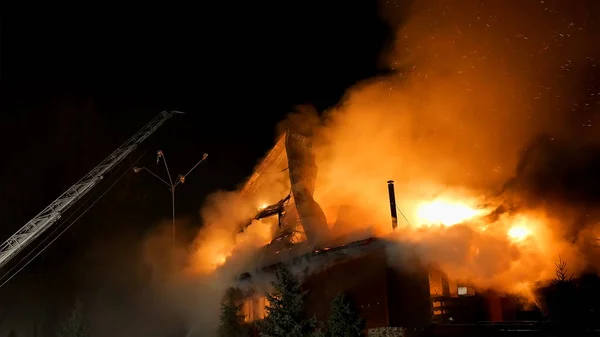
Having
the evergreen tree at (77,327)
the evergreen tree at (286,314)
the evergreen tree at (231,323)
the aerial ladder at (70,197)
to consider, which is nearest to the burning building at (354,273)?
the evergreen tree at (286,314)

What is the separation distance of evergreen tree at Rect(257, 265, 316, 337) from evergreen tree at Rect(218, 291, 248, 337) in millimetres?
5001

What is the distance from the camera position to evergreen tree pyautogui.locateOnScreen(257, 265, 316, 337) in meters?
16.8

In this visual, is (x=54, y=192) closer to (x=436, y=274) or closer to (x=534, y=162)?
(x=436, y=274)

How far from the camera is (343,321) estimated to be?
15.9 meters

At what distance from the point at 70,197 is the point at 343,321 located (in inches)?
835

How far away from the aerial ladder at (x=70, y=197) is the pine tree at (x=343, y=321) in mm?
20063

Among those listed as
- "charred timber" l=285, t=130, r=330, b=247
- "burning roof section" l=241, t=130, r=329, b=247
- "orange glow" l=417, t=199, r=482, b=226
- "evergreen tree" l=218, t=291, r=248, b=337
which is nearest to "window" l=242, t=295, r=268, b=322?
"evergreen tree" l=218, t=291, r=248, b=337

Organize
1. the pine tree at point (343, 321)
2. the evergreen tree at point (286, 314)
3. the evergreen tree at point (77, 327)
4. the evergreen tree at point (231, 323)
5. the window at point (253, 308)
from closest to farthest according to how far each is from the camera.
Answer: the pine tree at point (343, 321) < the evergreen tree at point (286, 314) < the evergreen tree at point (231, 323) < the window at point (253, 308) < the evergreen tree at point (77, 327)

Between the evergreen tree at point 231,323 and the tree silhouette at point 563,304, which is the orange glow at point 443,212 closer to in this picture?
the tree silhouette at point 563,304

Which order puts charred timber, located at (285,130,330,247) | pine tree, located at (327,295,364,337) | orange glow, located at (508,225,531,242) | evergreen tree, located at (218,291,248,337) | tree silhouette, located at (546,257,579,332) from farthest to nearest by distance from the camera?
evergreen tree, located at (218,291,248,337)
charred timber, located at (285,130,330,247)
orange glow, located at (508,225,531,242)
pine tree, located at (327,295,364,337)
tree silhouette, located at (546,257,579,332)

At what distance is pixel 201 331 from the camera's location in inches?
1031

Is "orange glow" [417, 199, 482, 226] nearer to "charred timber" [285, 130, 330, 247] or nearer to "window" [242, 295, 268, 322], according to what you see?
"charred timber" [285, 130, 330, 247]

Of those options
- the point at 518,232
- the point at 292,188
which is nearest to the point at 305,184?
the point at 292,188

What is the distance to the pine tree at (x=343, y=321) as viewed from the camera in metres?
15.8
